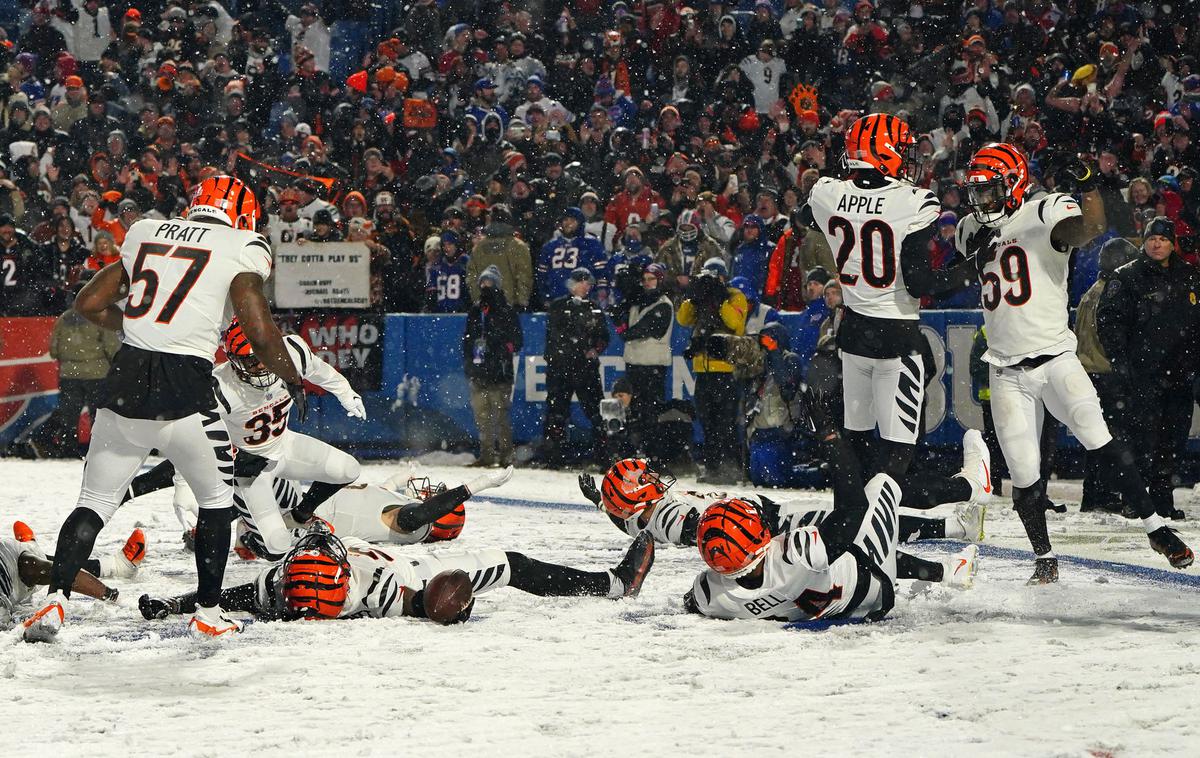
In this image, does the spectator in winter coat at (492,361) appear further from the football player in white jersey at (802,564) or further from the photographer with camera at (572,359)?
the football player in white jersey at (802,564)

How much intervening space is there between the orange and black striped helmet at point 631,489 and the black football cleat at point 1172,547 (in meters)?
2.64

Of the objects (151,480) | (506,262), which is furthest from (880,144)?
(506,262)

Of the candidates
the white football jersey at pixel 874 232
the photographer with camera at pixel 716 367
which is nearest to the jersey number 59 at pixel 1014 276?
the white football jersey at pixel 874 232

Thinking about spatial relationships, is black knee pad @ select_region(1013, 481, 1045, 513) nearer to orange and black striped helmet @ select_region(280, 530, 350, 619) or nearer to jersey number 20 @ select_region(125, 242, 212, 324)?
orange and black striped helmet @ select_region(280, 530, 350, 619)

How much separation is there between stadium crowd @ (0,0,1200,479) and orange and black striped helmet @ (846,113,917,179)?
14.9ft

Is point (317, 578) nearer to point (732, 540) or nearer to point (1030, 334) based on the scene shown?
point (732, 540)

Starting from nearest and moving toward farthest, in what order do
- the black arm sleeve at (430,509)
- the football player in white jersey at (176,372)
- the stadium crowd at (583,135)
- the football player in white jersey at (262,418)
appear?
1. the football player in white jersey at (176,372)
2. the football player in white jersey at (262,418)
3. the black arm sleeve at (430,509)
4. the stadium crowd at (583,135)

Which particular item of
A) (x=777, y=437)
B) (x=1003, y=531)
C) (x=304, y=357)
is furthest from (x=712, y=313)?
(x=304, y=357)

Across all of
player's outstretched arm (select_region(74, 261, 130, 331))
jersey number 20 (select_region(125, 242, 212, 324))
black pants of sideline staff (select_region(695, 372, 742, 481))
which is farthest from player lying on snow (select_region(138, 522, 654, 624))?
black pants of sideline staff (select_region(695, 372, 742, 481))

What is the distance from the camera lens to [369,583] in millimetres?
6547

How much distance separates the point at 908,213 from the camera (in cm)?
718

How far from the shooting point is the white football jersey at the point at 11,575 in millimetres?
6605

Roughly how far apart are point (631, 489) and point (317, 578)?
2318 mm

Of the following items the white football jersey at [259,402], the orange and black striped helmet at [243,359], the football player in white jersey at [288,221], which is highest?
the football player in white jersey at [288,221]
